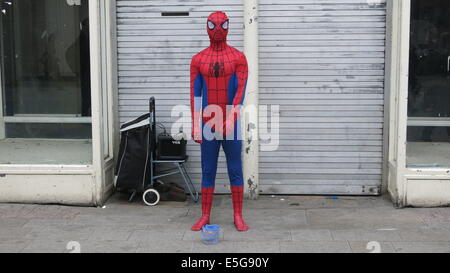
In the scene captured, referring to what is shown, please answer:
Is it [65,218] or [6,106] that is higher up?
[6,106]

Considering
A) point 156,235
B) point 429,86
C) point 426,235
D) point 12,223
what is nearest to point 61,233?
point 12,223

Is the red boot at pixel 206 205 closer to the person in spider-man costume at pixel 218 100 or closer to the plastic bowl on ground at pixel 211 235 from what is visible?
the person in spider-man costume at pixel 218 100

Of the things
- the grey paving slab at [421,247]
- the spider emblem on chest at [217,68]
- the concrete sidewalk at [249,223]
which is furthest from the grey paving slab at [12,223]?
the grey paving slab at [421,247]

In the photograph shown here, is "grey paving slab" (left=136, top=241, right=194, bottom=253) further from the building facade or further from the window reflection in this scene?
the window reflection

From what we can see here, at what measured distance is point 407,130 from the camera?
7484 mm

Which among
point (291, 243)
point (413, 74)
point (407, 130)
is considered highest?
point (413, 74)

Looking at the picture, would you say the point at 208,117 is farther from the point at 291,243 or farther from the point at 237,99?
the point at 291,243

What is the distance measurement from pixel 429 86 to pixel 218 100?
3.07 m

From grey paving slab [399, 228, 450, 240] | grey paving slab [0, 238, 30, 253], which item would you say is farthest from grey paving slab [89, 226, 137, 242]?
grey paving slab [399, 228, 450, 240]

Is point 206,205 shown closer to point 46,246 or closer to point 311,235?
point 311,235

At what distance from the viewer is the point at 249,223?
6895 mm

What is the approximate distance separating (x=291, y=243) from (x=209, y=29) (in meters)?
2.32

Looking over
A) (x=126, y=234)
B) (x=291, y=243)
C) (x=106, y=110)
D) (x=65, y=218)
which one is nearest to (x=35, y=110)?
(x=106, y=110)

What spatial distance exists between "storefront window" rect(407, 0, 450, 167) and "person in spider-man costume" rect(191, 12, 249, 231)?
2.29 metres
